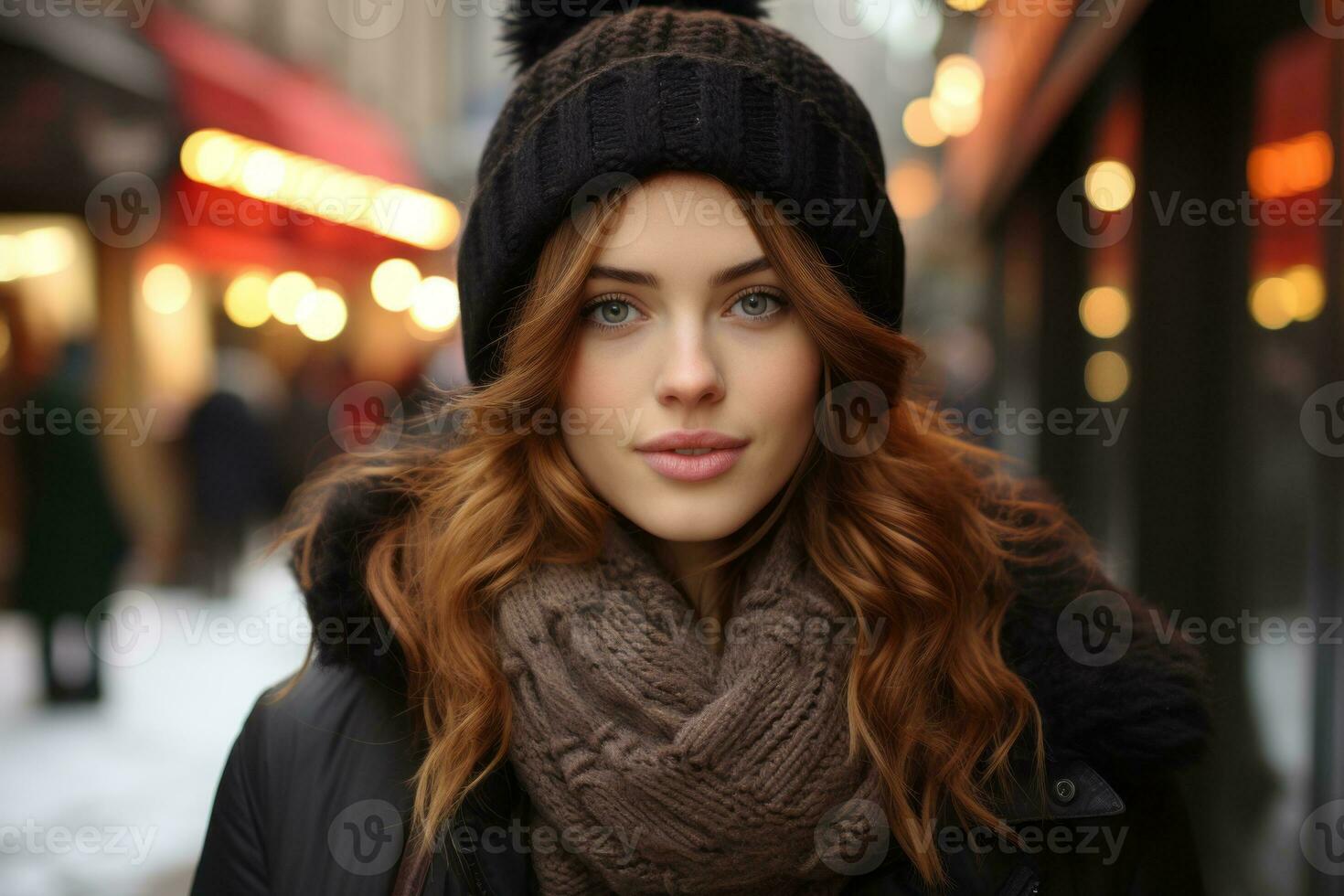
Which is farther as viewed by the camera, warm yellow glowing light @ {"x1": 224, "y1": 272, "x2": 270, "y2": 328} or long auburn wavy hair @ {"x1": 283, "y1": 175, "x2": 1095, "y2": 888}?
warm yellow glowing light @ {"x1": 224, "y1": 272, "x2": 270, "y2": 328}

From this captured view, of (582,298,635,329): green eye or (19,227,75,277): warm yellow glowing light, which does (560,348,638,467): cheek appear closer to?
(582,298,635,329): green eye

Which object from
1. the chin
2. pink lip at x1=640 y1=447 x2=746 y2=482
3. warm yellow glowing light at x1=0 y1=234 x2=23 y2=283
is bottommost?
the chin

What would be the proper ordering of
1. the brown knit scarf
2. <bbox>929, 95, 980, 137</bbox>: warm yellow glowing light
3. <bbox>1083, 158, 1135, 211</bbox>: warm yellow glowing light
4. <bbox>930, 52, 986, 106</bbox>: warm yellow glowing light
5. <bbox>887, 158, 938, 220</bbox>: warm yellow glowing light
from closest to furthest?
the brown knit scarf, <bbox>1083, 158, 1135, 211</bbox>: warm yellow glowing light, <bbox>930, 52, 986, 106</bbox>: warm yellow glowing light, <bbox>929, 95, 980, 137</bbox>: warm yellow glowing light, <bbox>887, 158, 938, 220</bbox>: warm yellow glowing light

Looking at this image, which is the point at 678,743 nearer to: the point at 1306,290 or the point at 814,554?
the point at 814,554

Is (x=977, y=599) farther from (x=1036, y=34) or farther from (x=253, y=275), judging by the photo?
(x=253, y=275)

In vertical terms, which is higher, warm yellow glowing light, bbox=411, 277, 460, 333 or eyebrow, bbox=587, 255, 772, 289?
warm yellow glowing light, bbox=411, 277, 460, 333

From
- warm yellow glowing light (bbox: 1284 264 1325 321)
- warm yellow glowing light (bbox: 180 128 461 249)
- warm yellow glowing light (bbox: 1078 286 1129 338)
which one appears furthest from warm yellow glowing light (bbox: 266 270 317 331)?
warm yellow glowing light (bbox: 1284 264 1325 321)

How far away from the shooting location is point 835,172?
175cm

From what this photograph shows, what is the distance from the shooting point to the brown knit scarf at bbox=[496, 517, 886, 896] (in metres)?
1.58

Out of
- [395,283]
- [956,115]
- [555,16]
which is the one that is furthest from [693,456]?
[395,283]

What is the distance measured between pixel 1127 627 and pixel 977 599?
0.26 metres

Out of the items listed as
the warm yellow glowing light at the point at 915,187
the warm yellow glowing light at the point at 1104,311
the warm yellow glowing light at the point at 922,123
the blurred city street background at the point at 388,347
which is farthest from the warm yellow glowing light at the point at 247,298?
the warm yellow glowing light at the point at 915,187

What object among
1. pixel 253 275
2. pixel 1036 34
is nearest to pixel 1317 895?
pixel 1036 34

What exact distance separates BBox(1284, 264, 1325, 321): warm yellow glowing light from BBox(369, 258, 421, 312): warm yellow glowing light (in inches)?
437
